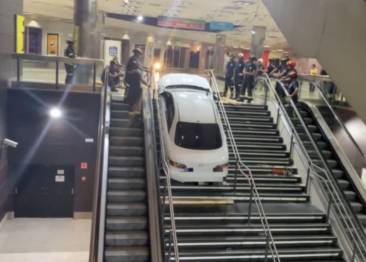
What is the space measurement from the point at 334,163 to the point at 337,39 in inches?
309

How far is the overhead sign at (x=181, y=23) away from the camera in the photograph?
2206 cm

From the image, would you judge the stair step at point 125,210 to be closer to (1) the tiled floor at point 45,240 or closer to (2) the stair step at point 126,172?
(2) the stair step at point 126,172

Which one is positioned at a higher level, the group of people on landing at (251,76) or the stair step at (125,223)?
the group of people on landing at (251,76)

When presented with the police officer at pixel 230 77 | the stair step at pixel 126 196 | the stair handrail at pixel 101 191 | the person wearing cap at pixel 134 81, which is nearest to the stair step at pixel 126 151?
the stair handrail at pixel 101 191

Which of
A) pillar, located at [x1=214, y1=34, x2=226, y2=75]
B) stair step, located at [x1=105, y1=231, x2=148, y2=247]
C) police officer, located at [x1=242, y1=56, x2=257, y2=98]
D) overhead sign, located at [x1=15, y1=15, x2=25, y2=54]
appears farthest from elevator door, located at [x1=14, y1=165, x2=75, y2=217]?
pillar, located at [x1=214, y1=34, x2=226, y2=75]

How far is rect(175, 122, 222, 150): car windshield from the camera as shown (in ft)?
29.9

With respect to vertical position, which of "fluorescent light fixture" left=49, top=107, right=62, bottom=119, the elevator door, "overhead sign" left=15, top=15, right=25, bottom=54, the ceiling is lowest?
the elevator door

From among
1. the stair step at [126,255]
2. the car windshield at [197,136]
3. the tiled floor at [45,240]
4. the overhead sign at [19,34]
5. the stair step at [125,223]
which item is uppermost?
the overhead sign at [19,34]

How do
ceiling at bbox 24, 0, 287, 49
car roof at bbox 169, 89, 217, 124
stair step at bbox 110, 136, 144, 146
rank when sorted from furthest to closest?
1. ceiling at bbox 24, 0, 287, 49
2. stair step at bbox 110, 136, 144, 146
3. car roof at bbox 169, 89, 217, 124

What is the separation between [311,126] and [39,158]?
27.2 ft

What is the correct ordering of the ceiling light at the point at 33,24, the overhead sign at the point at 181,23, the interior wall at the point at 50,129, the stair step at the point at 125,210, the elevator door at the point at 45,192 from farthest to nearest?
1. the ceiling light at the point at 33,24
2. the overhead sign at the point at 181,23
3. the elevator door at the point at 45,192
4. the interior wall at the point at 50,129
5. the stair step at the point at 125,210

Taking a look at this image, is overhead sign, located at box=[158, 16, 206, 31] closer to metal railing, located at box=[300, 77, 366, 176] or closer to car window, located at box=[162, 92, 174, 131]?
metal railing, located at box=[300, 77, 366, 176]

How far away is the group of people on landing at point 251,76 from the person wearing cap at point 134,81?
174 inches

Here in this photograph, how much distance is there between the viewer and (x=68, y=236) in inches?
459
